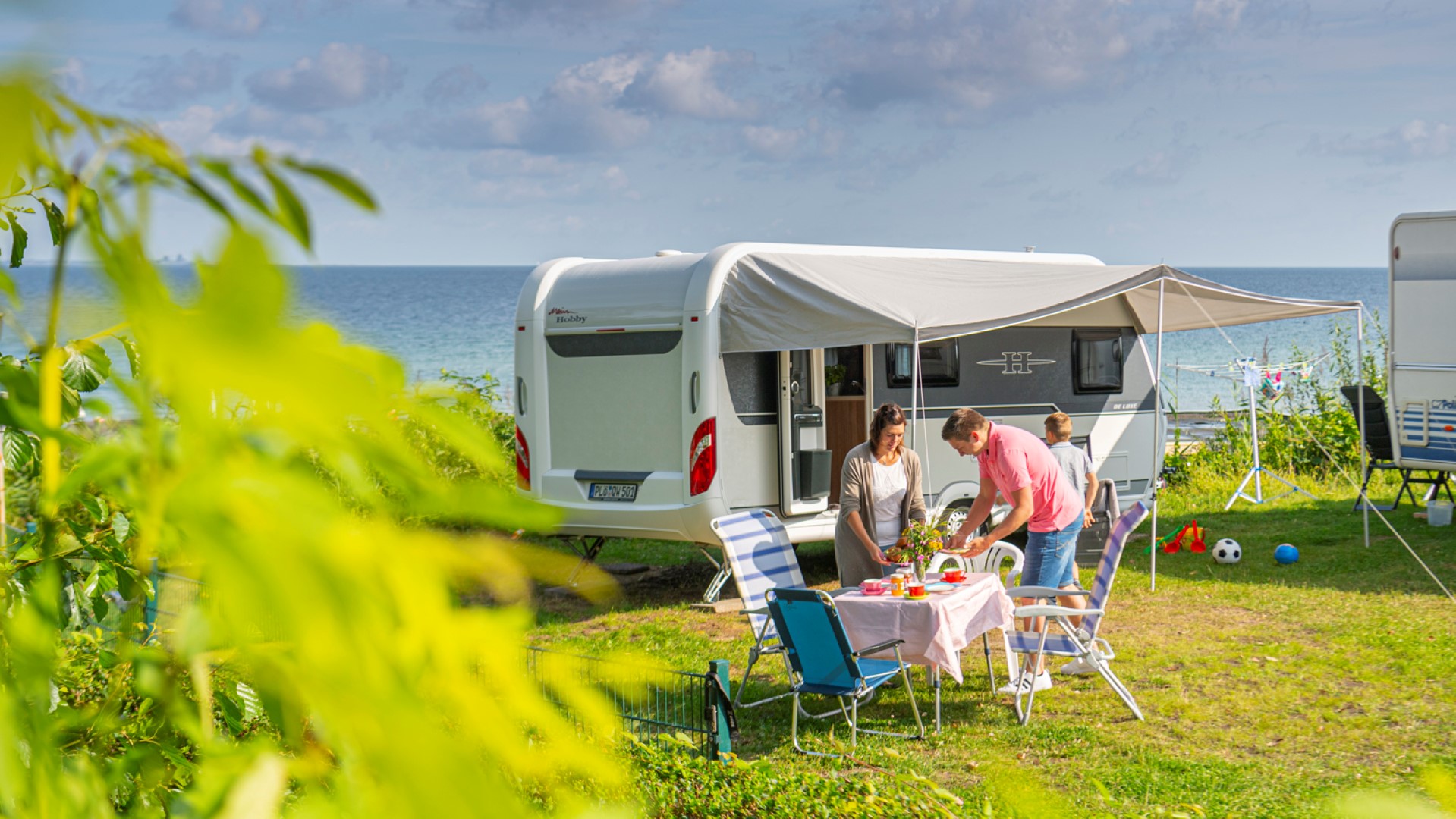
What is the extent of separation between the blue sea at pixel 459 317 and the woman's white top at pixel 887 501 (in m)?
2.65

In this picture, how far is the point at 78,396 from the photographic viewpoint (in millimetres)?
1110

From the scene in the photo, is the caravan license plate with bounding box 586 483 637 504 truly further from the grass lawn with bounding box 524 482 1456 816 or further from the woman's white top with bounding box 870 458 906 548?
the woman's white top with bounding box 870 458 906 548

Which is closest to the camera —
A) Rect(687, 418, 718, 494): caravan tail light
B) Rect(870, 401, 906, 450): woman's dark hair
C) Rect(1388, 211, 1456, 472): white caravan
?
Rect(870, 401, 906, 450): woman's dark hair

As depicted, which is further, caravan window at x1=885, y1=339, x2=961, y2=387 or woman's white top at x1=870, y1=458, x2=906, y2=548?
caravan window at x1=885, y1=339, x2=961, y2=387

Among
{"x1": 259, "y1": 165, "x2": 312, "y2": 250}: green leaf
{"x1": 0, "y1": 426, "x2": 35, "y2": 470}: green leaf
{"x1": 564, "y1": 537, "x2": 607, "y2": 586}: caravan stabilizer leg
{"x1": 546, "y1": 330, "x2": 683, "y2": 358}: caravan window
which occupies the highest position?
{"x1": 546, "y1": 330, "x2": 683, "y2": 358}: caravan window

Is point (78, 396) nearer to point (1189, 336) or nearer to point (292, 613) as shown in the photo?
point (292, 613)

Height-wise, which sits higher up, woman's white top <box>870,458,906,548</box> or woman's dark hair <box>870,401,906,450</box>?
woman's dark hair <box>870,401,906,450</box>

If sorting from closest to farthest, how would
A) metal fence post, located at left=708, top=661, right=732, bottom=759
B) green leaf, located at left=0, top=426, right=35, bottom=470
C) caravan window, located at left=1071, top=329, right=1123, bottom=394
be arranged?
1. green leaf, located at left=0, top=426, right=35, bottom=470
2. metal fence post, located at left=708, top=661, right=732, bottom=759
3. caravan window, located at left=1071, top=329, right=1123, bottom=394

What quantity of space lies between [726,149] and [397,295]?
1459 inches

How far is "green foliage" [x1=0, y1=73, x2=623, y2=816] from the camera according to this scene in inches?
11.5

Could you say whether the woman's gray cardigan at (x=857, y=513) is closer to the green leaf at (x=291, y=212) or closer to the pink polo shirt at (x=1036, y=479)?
the pink polo shirt at (x=1036, y=479)

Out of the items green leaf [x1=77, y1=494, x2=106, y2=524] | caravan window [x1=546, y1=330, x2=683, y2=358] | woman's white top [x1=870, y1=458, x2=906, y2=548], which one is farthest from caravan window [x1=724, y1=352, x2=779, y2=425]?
green leaf [x1=77, y1=494, x2=106, y2=524]

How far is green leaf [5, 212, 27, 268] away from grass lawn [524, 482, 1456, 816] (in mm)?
1915

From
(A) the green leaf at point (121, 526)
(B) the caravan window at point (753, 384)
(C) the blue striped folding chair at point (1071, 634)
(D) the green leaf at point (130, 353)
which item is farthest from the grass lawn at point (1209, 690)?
(D) the green leaf at point (130, 353)
